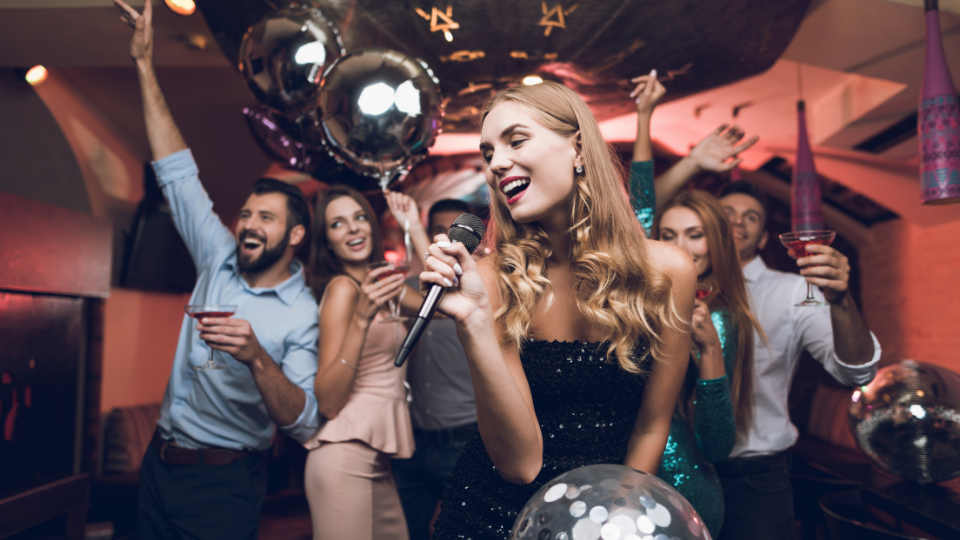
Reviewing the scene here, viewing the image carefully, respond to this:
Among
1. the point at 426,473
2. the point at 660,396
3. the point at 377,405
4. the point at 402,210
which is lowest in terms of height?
the point at 426,473

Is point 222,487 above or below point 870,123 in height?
below

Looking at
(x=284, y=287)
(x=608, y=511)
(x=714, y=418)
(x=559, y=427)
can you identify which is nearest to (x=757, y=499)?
(x=714, y=418)

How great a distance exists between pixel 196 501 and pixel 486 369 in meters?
1.50

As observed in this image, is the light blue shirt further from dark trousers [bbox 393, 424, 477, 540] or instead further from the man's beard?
dark trousers [bbox 393, 424, 477, 540]

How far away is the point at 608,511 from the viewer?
111 centimetres

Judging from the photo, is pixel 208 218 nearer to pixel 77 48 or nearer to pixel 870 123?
pixel 77 48

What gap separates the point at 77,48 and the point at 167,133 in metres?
1.19

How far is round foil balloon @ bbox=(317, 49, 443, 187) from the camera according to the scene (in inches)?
98.8

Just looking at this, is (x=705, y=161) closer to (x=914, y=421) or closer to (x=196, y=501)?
(x=914, y=421)

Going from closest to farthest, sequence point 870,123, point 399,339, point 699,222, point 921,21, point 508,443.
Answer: point 508,443
point 699,222
point 399,339
point 921,21
point 870,123

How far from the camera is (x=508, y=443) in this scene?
1.35 metres

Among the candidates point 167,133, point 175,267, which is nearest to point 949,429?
point 167,133

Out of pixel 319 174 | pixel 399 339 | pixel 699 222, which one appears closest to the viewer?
pixel 699 222

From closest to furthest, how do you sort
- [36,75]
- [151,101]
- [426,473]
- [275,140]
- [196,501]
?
[196,501] < [151,101] < [426,473] < [275,140] < [36,75]
